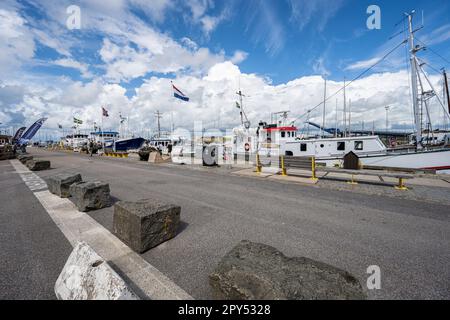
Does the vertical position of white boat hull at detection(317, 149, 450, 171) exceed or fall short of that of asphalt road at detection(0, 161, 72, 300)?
it exceeds it

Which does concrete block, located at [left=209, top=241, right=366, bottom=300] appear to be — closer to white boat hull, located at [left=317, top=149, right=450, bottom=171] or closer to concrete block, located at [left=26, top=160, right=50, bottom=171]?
white boat hull, located at [left=317, top=149, right=450, bottom=171]

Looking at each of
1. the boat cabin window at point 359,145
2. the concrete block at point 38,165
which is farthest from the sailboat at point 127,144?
the boat cabin window at point 359,145

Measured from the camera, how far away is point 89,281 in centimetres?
206

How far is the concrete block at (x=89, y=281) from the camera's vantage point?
1857 mm

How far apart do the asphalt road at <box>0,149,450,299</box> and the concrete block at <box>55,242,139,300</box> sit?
84cm

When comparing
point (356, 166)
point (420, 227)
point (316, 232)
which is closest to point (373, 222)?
point (420, 227)

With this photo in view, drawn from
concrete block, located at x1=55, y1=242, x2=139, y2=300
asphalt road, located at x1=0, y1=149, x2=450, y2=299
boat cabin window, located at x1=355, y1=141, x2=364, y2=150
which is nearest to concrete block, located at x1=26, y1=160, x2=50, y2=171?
asphalt road, located at x1=0, y1=149, x2=450, y2=299

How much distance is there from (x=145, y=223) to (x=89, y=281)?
116 centimetres

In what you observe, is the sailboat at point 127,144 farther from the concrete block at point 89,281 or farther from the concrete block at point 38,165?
the concrete block at point 89,281

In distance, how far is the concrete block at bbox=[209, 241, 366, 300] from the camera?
5.66ft

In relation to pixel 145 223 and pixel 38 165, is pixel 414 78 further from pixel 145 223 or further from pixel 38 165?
pixel 38 165

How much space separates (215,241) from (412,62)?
18404 mm
